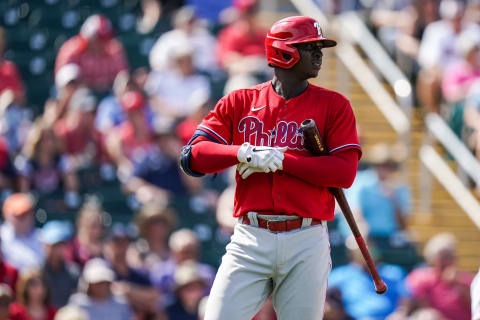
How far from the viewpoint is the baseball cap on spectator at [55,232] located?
876 cm

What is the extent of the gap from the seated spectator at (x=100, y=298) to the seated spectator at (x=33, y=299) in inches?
9.4

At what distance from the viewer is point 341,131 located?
5160 mm

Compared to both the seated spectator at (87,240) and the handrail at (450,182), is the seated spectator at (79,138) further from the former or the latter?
the handrail at (450,182)

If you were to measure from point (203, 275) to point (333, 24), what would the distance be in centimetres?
428

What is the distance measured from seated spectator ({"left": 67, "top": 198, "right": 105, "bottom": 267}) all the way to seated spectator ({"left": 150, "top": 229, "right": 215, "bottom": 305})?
0.52 meters

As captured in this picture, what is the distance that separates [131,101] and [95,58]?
1.14 m

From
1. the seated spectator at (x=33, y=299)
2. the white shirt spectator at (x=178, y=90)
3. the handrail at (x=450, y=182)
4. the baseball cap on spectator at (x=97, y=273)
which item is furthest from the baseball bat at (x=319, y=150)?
the white shirt spectator at (x=178, y=90)

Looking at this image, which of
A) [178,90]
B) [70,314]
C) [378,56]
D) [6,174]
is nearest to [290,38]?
[70,314]

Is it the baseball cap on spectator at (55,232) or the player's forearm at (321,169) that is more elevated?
the player's forearm at (321,169)

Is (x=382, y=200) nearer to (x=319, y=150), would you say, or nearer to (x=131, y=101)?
(x=131, y=101)

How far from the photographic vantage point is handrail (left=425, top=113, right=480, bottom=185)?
10.2m

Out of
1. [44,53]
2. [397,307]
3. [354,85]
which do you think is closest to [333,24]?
[354,85]

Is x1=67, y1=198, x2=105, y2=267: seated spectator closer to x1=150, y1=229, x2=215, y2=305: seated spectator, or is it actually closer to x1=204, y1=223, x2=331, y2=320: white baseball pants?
x1=150, y1=229, x2=215, y2=305: seated spectator

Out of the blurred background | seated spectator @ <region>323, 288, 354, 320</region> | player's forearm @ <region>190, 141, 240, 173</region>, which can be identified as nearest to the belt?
player's forearm @ <region>190, 141, 240, 173</region>
